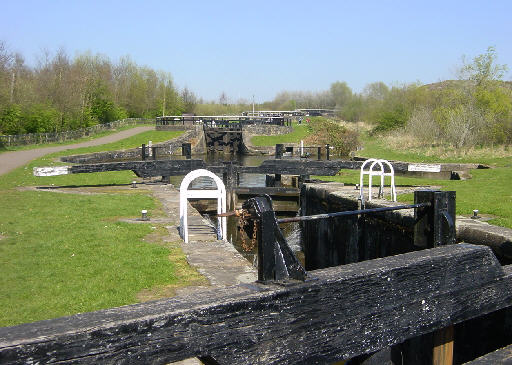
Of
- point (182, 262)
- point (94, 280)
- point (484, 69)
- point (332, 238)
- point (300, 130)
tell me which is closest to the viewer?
point (94, 280)

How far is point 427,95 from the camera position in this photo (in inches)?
1626

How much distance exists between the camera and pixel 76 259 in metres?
6.88

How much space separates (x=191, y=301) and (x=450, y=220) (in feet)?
5.81

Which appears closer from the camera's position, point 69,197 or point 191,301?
point 191,301

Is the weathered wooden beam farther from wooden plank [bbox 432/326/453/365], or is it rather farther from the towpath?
the towpath

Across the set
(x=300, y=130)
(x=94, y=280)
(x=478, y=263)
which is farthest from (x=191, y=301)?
(x=300, y=130)

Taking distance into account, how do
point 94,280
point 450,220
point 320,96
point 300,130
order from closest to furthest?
1. point 450,220
2. point 94,280
3. point 300,130
4. point 320,96

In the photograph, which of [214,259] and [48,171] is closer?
[214,259]

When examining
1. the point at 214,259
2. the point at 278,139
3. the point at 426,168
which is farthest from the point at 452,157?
the point at 278,139

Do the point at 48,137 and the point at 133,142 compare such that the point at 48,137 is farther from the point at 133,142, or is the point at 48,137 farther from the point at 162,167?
the point at 162,167

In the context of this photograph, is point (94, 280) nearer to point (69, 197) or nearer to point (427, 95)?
point (69, 197)

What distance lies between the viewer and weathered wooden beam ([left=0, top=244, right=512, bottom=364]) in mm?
1439

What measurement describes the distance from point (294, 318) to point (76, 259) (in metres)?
5.66

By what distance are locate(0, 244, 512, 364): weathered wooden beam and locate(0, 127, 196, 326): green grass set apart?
139 inches
